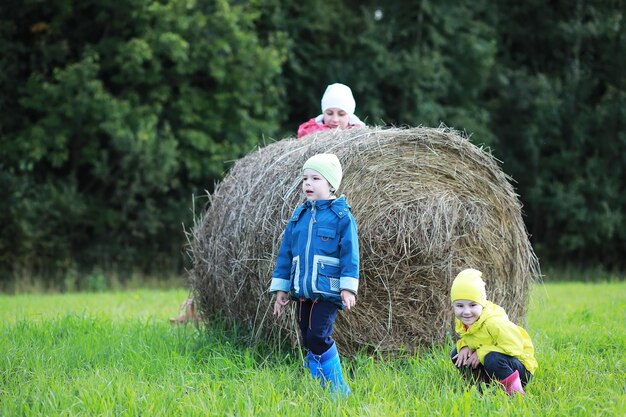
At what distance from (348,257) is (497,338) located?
1071mm

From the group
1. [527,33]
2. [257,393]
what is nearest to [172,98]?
[527,33]

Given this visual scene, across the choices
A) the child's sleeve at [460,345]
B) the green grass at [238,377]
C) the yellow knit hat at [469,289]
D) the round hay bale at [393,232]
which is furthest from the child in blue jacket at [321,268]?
the child's sleeve at [460,345]

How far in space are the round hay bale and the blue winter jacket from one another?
570mm

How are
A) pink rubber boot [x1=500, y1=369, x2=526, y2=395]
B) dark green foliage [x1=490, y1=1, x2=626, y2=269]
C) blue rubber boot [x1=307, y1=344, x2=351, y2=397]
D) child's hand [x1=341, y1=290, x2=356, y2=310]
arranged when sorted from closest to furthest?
pink rubber boot [x1=500, y1=369, x2=526, y2=395] < child's hand [x1=341, y1=290, x2=356, y2=310] < blue rubber boot [x1=307, y1=344, x2=351, y2=397] < dark green foliage [x1=490, y1=1, x2=626, y2=269]

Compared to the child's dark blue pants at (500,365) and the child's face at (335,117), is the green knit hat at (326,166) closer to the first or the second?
the child's dark blue pants at (500,365)

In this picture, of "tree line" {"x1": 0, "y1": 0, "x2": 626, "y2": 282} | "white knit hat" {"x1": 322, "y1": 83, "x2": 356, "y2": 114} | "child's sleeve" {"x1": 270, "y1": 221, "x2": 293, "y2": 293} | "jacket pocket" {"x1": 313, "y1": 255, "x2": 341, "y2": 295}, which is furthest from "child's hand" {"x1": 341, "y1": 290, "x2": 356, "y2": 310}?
"tree line" {"x1": 0, "y1": 0, "x2": 626, "y2": 282}

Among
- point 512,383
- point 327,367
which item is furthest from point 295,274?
point 512,383

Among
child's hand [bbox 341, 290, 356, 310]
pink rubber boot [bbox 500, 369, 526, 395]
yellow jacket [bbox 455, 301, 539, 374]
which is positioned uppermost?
child's hand [bbox 341, 290, 356, 310]

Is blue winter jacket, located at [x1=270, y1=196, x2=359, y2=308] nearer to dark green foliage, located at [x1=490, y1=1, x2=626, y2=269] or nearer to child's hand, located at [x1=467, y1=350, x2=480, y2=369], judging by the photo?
child's hand, located at [x1=467, y1=350, x2=480, y2=369]

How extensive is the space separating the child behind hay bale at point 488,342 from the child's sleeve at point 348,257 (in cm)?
66

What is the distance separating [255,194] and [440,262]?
5.27 ft

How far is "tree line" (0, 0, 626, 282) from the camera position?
14.6 metres

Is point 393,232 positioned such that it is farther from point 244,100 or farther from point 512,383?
point 244,100

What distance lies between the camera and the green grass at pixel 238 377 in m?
4.41
